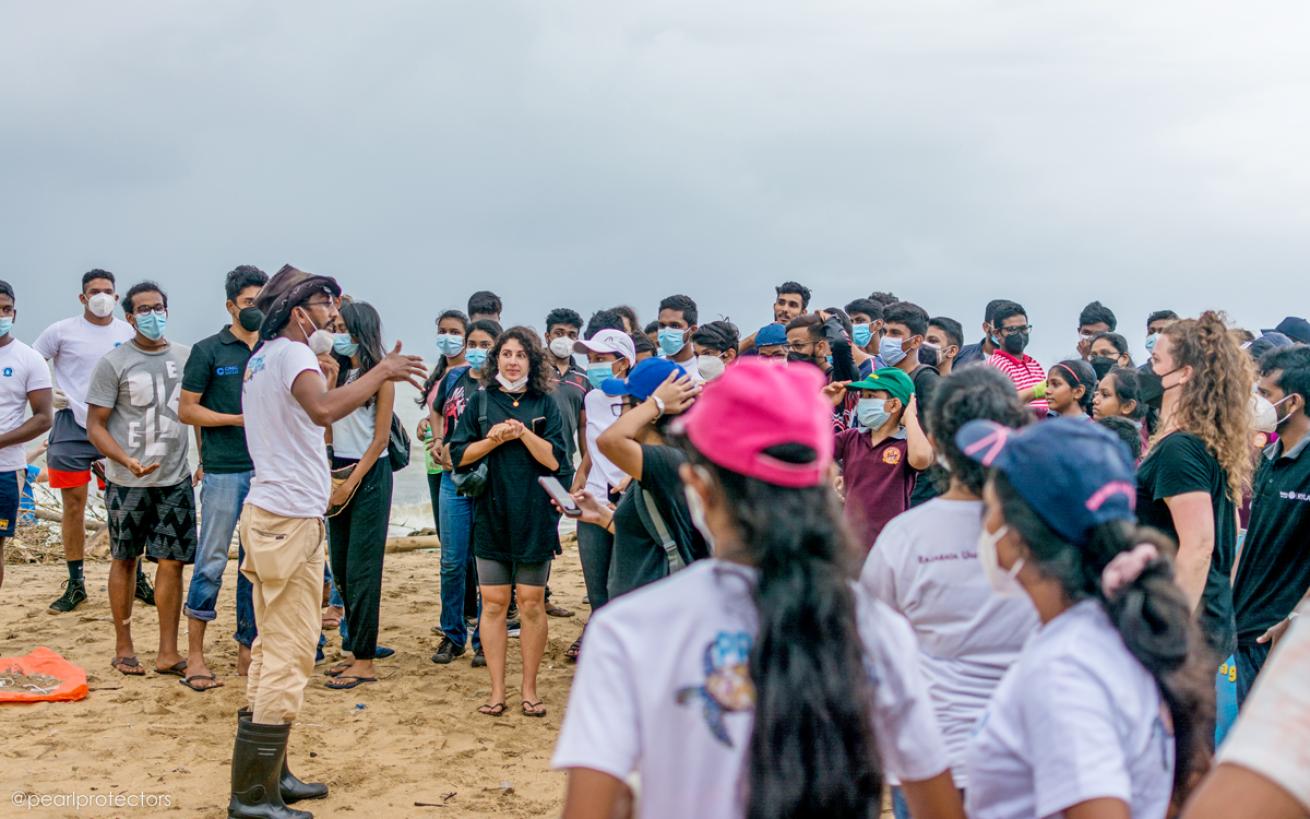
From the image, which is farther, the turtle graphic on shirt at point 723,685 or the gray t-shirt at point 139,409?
the gray t-shirt at point 139,409

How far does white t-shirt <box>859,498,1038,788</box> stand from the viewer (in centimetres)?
263

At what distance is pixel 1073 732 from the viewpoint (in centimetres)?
174

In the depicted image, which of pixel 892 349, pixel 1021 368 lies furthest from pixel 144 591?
pixel 1021 368

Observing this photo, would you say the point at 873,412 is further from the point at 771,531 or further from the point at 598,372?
the point at 771,531

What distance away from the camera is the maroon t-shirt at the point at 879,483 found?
16.6 ft

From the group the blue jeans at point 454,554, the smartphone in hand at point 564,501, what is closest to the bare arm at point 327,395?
the smartphone in hand at point 564,501

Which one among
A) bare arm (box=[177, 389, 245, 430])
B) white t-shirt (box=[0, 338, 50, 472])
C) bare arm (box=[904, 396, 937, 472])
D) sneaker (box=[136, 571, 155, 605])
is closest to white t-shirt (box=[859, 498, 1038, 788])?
bare arm (box=[904, 396, 937, 472])

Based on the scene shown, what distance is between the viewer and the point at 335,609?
7688 mm

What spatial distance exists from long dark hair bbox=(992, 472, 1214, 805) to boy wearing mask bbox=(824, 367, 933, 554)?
3.02 meters

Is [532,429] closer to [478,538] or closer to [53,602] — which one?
[478,538]

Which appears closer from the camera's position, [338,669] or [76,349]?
[338,669]

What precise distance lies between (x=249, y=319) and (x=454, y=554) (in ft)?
6.89

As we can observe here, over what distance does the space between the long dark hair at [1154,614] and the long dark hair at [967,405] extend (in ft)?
2.84
